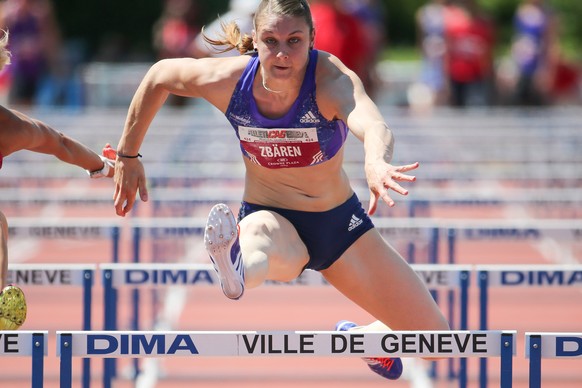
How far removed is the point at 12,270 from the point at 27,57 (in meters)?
12.1

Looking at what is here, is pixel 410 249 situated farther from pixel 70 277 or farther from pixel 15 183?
pixel 15 183

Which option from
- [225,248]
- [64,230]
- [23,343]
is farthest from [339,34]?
[23,343]

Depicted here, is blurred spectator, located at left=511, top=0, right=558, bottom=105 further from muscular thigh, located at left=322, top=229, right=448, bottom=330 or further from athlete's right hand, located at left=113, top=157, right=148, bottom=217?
athlete's right hand, located at left=113, top=157, right=148, bottom=217

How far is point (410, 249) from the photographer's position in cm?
846

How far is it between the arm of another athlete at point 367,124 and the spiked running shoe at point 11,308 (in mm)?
1433

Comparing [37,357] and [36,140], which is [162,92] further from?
[37,357]

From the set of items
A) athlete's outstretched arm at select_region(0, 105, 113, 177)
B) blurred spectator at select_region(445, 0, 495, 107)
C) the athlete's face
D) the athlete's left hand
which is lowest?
the athlete's left hand

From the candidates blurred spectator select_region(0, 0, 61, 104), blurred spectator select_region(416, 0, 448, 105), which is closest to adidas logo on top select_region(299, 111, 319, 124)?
blurred spectator select_region(0, 0, 61, 104)

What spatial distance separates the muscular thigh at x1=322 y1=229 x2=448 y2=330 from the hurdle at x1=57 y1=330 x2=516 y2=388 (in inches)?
46.8

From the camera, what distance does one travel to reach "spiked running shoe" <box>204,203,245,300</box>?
4.62 metres

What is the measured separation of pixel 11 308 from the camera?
4.49 m

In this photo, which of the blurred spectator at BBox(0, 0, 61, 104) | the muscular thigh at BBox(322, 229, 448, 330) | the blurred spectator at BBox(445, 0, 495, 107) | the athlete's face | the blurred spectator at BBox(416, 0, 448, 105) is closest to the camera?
the athlete's face

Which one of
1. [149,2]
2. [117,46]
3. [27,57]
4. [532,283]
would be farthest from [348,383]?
[149,2]

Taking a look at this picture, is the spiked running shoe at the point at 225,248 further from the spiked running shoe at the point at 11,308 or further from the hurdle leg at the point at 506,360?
the hurdle leg at the point at 506,360
